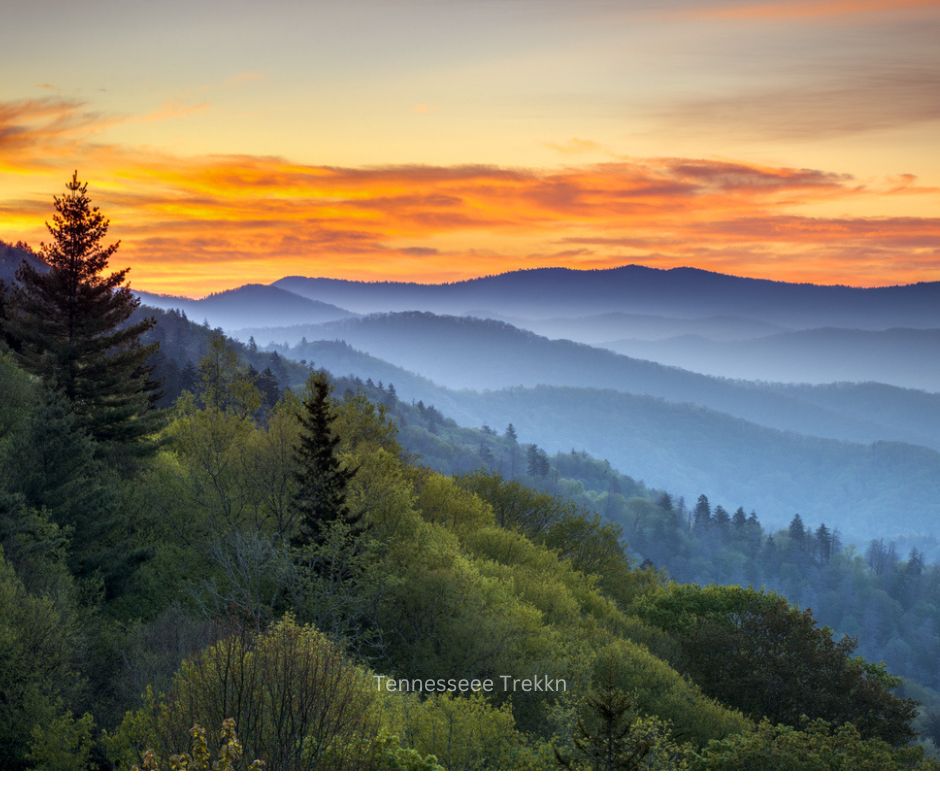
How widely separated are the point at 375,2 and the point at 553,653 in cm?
1974

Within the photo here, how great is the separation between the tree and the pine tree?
25.7 ft

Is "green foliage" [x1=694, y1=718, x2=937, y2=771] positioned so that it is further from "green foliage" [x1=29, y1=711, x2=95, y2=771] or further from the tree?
the tree

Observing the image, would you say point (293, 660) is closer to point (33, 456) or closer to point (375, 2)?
point (375, 2)

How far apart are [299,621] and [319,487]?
226 inches

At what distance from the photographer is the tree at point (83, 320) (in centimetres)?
3538

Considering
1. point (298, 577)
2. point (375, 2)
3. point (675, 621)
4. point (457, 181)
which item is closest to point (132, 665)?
point (298, 577)

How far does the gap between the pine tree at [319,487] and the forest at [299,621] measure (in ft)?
0.27

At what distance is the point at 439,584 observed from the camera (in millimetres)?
30359

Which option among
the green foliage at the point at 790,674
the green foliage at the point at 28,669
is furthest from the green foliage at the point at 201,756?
the green foliage at the point at 790,674

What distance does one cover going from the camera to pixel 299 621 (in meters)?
28.4

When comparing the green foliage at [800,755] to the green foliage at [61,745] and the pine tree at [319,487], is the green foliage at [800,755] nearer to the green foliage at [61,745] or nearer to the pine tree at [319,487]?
the green foliage at [61,745]

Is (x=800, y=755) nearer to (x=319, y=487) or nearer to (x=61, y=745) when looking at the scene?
(x=61, y=745)

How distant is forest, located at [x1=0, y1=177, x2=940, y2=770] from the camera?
16891 millimetres

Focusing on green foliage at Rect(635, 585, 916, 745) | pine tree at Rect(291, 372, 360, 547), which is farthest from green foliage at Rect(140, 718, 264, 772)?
green foliage at Rect(635, 585, 916, 745)
